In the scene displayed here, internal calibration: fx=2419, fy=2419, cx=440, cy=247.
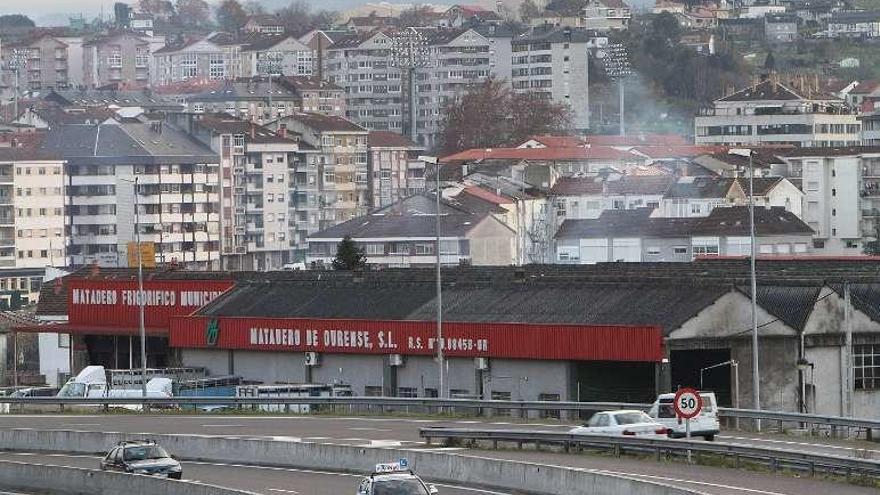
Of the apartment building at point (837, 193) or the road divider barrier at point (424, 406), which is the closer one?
the road divider barrier at point (424, 406)

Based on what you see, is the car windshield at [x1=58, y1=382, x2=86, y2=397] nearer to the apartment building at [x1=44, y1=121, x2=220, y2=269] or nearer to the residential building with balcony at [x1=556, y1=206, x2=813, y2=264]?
the residential building with balcony at [x1=556, y1=206, x2=813, y2=264]

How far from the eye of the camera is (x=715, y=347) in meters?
65.1

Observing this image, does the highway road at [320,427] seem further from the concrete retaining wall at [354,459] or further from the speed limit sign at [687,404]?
the speed limit sign at [687,404]

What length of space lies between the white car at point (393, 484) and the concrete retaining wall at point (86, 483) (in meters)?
2.70

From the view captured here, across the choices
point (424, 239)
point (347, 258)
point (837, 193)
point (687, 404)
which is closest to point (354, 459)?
point (687, 404)

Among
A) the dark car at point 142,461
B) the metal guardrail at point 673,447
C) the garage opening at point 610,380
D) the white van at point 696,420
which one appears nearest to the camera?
the metal guardrail at point 673,447

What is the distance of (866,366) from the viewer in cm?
6494

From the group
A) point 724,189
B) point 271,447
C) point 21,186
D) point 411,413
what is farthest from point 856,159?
point 271,447

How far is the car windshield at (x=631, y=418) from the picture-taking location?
Answer: 47.2m

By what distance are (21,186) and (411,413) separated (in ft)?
432

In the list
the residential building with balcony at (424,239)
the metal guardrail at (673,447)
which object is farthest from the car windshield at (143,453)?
the residential building with balcony at (424,239)

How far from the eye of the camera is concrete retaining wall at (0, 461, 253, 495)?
39.8 m

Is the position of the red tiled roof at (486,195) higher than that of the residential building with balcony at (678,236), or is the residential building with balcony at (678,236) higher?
the red tiled roof at (486,195)

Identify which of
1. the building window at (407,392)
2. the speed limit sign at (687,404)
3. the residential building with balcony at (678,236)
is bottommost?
the building window at (407,392)
